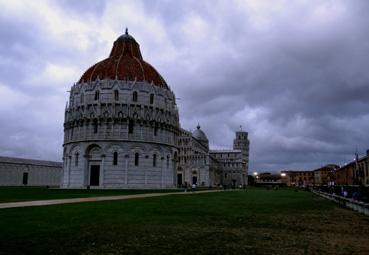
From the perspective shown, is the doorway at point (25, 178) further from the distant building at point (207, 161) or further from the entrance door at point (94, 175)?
the entrance door at point (94, 175)

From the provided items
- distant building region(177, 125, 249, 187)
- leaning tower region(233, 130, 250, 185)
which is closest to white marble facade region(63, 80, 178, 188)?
distant building region(177, 125, 249, 187)

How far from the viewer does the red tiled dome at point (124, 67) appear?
2639 inches

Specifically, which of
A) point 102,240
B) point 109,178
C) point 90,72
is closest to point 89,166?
point 109,178

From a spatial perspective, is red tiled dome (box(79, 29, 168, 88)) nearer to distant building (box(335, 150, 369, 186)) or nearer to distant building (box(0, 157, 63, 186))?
distant building (box(335, 150, 369, 186))

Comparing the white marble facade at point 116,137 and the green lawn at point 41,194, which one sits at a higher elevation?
the white marble facade at point 116,137

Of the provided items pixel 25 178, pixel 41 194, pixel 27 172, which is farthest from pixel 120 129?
pixel 27 172

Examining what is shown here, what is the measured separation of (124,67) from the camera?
68.4 m

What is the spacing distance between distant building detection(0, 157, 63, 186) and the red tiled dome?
4703 centimetres

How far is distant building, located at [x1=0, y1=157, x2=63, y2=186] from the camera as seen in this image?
99.8m

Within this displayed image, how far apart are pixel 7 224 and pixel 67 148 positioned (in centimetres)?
5493

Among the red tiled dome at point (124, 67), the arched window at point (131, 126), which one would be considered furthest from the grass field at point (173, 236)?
the red tiled dome at point (124, 67)

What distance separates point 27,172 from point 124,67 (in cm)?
5811

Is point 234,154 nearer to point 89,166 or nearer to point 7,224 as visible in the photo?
point 89,166

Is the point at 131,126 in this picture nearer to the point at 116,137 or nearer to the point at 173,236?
the point at 116,137
